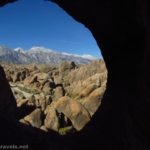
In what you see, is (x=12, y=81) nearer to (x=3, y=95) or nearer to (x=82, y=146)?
(x=3, y=95)

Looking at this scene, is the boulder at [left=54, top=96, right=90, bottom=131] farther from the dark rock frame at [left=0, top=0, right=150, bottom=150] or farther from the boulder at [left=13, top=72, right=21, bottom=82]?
the boulder at [left=13, top=72, right=21, bottom=82]

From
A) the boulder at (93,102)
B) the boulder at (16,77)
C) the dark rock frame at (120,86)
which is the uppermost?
the dark rock frame at (120,86)

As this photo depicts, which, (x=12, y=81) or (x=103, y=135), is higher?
(x=103, y=135)

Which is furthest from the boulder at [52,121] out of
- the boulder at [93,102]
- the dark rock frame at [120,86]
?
the dark rock frame at [120,86]

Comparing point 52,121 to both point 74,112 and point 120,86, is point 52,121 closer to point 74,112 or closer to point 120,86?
point 74,112

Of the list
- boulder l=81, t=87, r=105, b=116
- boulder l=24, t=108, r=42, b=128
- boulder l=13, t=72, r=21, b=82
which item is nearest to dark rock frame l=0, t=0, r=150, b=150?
boulder l=24, t=108, r=42, b=128

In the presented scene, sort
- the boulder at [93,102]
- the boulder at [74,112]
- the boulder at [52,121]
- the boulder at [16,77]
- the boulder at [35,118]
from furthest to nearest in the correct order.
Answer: the boulder at [16,77]
the boulder at [93,102]
the boulder at [74,112]
the boulder at [52,121]
the boulder at [35,118]

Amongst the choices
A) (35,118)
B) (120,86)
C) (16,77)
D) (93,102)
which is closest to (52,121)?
(35,118)

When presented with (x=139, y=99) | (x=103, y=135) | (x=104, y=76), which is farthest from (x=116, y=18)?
(x=104, y=76)

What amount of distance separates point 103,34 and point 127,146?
585cm

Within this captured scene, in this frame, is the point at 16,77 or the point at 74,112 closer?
the point at 74,112

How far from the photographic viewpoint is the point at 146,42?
520 inches

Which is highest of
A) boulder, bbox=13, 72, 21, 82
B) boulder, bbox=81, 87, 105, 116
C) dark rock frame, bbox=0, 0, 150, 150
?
dark rock frame, bbox=0, 0, 150, 150

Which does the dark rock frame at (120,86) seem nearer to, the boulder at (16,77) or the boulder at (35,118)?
the boulder at (35,118)
